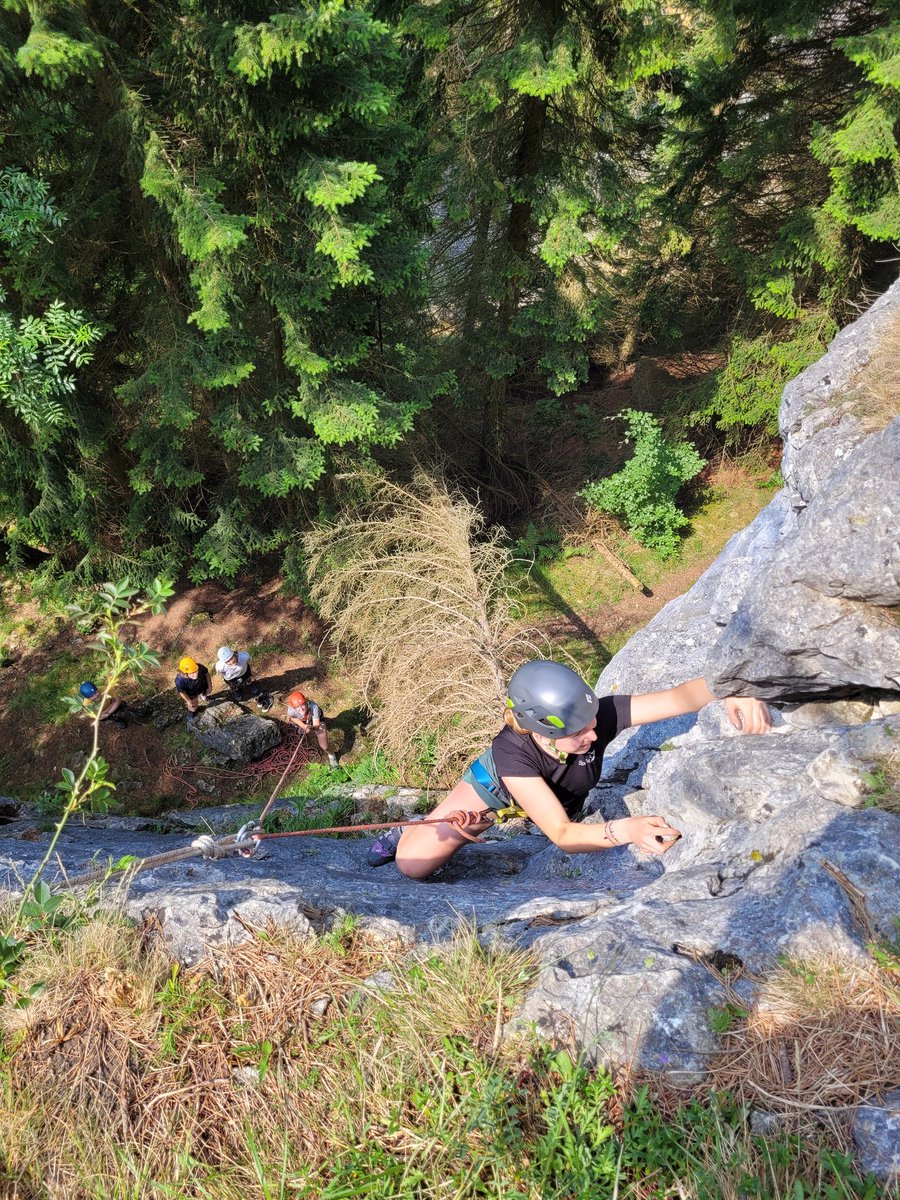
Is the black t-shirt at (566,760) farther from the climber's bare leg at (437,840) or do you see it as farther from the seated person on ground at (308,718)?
the seated person on ground at (308,718)

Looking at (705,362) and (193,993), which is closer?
(193,993)

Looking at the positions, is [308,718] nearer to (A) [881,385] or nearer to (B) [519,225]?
(A) [881,385]

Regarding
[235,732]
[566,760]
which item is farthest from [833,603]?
[235,732]

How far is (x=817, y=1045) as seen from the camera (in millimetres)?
2283

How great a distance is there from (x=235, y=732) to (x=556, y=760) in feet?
27.2

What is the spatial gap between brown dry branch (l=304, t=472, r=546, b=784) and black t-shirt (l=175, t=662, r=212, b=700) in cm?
237

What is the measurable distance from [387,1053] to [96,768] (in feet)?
4.87

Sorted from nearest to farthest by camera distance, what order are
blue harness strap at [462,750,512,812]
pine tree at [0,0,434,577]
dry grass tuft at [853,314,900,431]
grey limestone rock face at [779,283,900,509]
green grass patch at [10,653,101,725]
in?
blue harness strap at [462,750,512,812], dry grass tuft at [853,314,900,431], grey limestone rock face at [779,283,900,509], pine tree at [0,0,434,577], green grass patch at [10,653,101,725]

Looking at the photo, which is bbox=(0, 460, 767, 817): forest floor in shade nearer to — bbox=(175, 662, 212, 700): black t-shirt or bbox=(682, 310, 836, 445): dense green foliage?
bbox=(175, 662, 212, 700): black t-shirt

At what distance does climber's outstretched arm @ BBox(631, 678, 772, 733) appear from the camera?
4.20 meters

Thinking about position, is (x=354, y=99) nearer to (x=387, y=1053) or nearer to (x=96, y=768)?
(x=96, y=768)

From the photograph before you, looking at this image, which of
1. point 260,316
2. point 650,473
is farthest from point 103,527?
point 650,473

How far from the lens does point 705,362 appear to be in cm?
1619

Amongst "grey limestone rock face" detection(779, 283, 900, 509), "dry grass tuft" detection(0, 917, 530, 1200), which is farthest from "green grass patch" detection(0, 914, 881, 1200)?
"grey limestone rock face" detection(779, 283, 900, 509)
